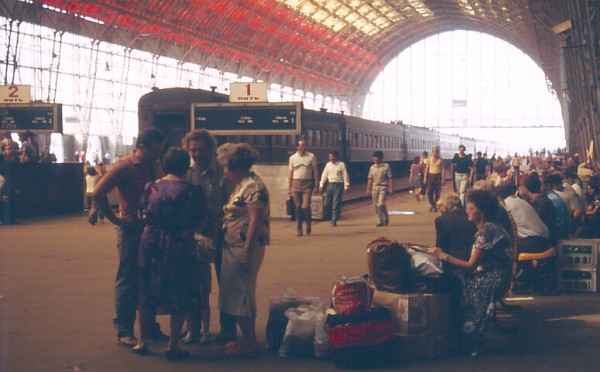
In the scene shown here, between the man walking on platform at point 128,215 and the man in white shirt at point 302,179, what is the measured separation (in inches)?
369

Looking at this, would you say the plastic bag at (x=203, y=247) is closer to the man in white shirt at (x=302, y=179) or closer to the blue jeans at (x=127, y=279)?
the blue jeans at (x=127, y=279)

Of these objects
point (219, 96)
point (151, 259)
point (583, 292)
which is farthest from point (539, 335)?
point (219, 96)

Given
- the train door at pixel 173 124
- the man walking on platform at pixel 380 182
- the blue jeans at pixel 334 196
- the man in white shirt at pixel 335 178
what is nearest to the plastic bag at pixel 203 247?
the man in white shirt at pixel 335 178

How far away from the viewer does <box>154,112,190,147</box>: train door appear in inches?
1014

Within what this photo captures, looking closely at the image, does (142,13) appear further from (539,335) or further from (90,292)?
(539,335)

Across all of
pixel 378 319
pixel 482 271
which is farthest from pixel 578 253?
pixel 378 319

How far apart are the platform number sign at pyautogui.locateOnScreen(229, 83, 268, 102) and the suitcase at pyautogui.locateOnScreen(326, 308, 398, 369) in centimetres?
1610

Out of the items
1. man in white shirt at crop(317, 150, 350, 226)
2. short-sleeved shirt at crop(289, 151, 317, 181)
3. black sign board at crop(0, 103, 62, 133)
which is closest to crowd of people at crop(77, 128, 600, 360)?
short-sleeved shirt at crop(289, 151, 317, 181)

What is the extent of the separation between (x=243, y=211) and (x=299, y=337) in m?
Answer: 0.98

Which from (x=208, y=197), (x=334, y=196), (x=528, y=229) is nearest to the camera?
(x=208, y=197)

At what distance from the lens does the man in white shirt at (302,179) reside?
1638 cm

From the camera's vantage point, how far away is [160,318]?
8.22m

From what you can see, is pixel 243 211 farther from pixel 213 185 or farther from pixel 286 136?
pixel 286 136

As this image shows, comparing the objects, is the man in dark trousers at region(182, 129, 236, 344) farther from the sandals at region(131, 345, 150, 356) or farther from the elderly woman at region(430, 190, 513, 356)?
the elderly woman at region(430, 190, 513, 356)
